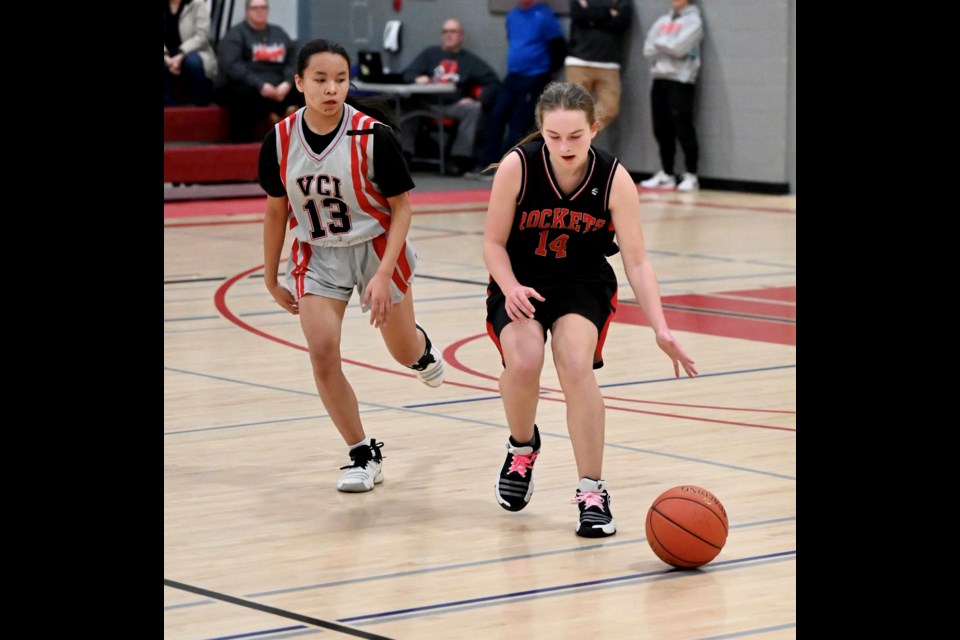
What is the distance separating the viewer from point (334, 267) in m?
4.91

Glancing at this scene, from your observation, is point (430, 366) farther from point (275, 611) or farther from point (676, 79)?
point (676, 79)

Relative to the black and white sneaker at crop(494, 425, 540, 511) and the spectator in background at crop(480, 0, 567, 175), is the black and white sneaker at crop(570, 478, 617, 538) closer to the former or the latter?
the black and white sneaker at crop(494, 425, 540, 511)

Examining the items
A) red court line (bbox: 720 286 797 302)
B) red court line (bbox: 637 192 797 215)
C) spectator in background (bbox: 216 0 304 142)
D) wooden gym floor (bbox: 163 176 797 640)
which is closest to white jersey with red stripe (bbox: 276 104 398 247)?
wooden gym floor (bbox: 163 176 797 640)

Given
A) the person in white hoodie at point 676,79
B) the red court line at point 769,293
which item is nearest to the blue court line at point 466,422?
the red court line at point 769,293

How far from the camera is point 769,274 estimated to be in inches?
397

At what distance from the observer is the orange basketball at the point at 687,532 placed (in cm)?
386

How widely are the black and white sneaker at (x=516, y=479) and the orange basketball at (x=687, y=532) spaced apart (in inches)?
25.4

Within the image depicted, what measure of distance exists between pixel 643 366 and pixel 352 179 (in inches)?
101

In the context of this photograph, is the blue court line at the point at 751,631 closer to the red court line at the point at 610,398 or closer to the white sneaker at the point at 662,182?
the red court line at the point at 610,398

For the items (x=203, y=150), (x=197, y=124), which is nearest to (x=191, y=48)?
(x=197, y=124)
